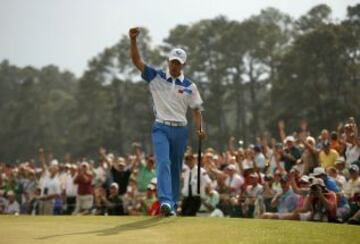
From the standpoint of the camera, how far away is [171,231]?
8.73m

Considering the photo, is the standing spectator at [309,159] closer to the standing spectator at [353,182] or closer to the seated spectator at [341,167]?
the seated spectator at [341,167]

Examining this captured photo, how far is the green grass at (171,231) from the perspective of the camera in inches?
317

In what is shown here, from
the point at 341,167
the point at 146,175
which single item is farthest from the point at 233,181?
the point at 341,167

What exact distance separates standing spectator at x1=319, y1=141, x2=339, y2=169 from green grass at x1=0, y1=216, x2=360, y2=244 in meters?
7.19

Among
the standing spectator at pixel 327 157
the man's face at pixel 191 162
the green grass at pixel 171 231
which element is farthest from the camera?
the man's face at pixel 191 162

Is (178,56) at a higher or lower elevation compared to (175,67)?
higher

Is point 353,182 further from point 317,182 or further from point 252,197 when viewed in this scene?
point 252,197

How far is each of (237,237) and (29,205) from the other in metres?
16.5

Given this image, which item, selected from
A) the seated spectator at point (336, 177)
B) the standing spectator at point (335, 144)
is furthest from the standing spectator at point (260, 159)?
the seated spectator at point (336, 177)

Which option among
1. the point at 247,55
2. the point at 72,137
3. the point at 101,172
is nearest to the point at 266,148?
the point at 101,172

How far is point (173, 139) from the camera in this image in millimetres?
10961

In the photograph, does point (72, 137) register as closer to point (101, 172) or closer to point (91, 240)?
point (101, 172)

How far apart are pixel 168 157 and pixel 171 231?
7.23 feet

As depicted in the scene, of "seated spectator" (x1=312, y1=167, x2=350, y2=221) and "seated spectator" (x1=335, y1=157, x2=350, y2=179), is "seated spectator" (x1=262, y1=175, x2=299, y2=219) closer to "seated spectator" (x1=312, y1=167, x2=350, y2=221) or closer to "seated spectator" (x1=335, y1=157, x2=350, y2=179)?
"seated spectator" (x1=335, y1=157, x2=350, y2=179)
